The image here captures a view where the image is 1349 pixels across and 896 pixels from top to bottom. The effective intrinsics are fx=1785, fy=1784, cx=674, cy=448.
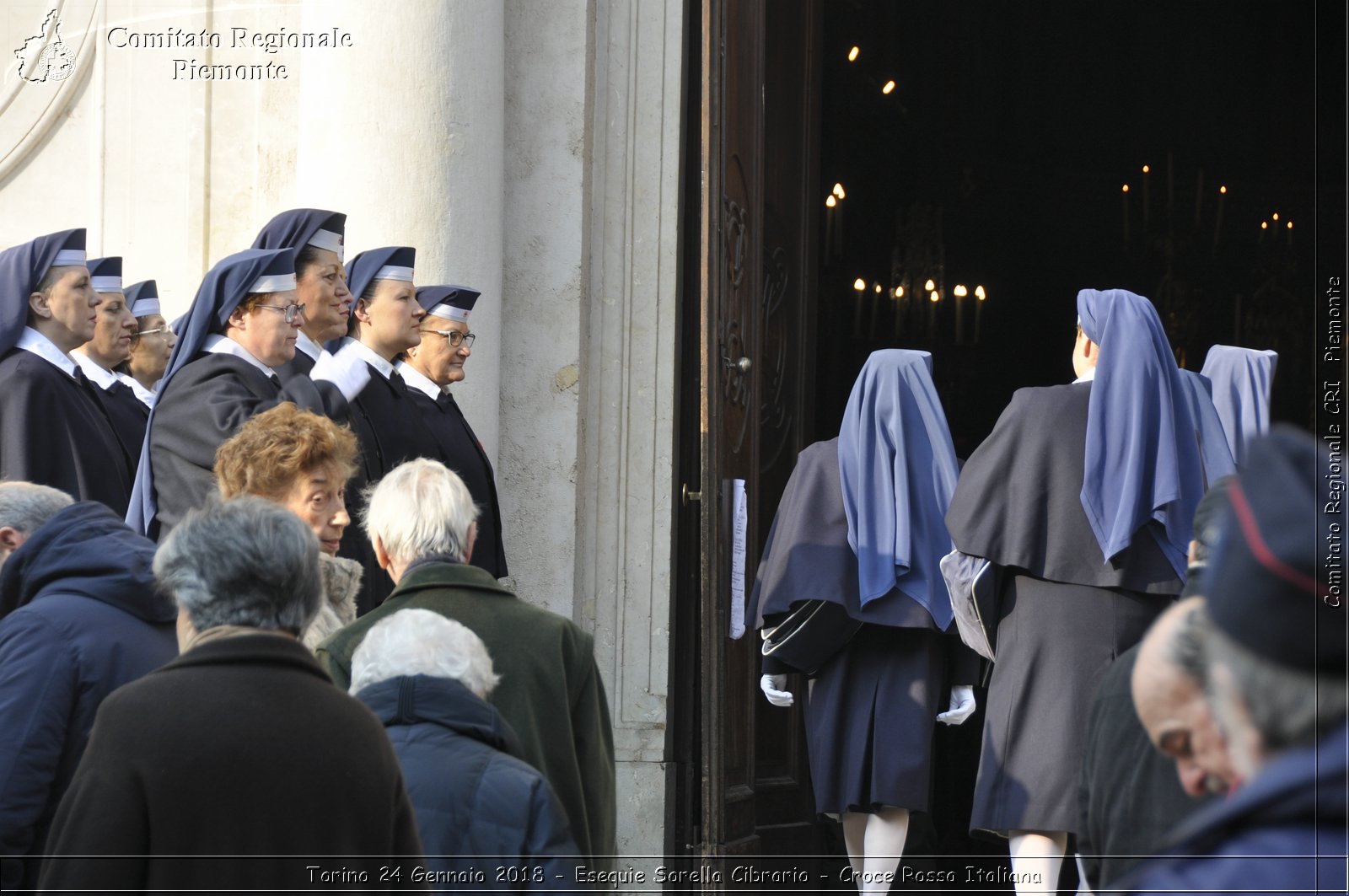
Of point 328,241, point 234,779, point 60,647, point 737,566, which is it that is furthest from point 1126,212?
point 234,779

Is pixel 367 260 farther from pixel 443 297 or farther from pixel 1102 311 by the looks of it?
pixel 1102 311

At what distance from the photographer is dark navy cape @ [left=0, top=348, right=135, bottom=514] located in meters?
5.09

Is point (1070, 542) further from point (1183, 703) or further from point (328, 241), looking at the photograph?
point (1183, 703)

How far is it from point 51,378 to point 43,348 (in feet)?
0.40

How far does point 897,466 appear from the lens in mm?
6195

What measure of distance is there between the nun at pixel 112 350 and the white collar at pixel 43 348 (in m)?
0.52

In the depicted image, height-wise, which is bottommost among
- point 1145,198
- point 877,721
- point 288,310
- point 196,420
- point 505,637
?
point 877,721

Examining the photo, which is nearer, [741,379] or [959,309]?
[741,379]

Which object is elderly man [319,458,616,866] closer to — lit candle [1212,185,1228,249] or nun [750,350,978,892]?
nun [750,350,978,892]

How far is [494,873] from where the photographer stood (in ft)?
9.61

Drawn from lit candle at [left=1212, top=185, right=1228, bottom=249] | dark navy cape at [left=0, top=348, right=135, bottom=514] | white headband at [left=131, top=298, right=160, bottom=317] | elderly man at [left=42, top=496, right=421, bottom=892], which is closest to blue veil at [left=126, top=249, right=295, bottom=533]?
dark navy cape at [left=0, top=348, right=135, bottom=514]

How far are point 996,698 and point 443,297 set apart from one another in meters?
2.35

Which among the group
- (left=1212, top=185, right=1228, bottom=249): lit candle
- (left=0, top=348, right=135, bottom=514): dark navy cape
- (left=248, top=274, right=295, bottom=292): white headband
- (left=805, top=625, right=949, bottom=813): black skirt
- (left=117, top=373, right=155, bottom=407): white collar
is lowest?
(left=805, top=625, right=949, bottom=813): black skirt

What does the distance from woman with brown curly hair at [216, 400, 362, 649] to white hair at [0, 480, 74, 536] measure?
52 centimetres
